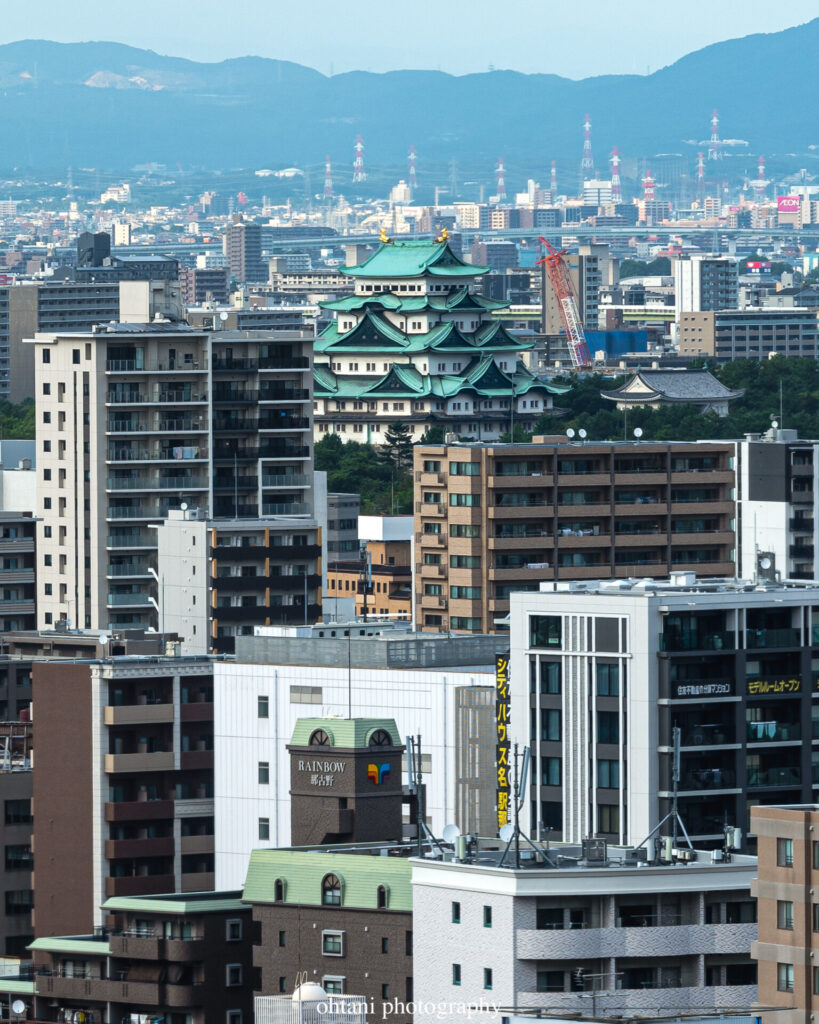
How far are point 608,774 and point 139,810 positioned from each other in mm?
11083

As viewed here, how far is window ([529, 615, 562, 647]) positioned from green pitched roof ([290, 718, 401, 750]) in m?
3.33

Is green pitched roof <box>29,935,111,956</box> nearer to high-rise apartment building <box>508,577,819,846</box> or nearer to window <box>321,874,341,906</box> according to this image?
window <box>321,874,341,906</box>

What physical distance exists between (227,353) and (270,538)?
1409cm

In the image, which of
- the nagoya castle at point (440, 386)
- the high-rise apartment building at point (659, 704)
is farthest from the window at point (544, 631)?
the nagoya castle at point (440, 386)

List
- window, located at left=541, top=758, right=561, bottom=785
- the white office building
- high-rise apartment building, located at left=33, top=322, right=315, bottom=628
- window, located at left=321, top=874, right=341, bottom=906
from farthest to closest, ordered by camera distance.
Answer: high-rise apartment building, located at left=33, top=322, right=315, bottom=628 → the white office building → window, located at left=541, top=758, right=561, bottom=785 → window, located at left=321, top=874, right=341, bottom=906

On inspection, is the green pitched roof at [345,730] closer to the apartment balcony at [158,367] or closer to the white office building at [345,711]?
the white office building at [345,711]

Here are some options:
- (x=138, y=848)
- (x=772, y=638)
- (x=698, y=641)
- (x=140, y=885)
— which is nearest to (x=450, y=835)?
(x=698, y=641)

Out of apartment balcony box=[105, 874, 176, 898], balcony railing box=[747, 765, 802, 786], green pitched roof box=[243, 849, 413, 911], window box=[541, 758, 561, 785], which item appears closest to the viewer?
green pitched roof box=[243, 849, 413, 911]

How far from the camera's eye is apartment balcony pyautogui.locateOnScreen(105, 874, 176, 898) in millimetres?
58562

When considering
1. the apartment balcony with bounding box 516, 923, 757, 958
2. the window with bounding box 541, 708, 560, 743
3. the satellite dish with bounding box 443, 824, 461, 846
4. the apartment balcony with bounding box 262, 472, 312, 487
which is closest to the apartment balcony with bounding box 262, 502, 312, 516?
the apartment balcony with bounding box 262, 472, 312, 487

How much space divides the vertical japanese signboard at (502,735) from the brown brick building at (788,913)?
44.7 feet

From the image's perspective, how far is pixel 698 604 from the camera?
5200cm

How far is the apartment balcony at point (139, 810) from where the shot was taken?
59250 mm

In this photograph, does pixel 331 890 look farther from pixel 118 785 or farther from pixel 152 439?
pixel 152 439
